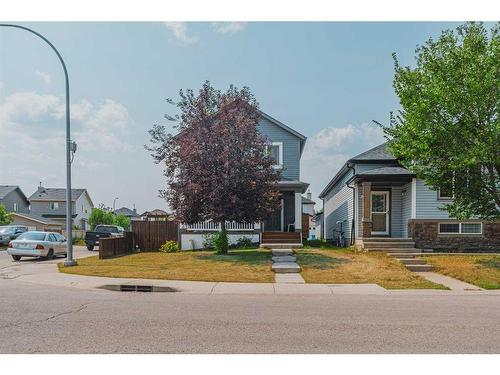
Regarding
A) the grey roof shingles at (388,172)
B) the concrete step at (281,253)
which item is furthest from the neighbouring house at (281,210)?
the grey roof shingles at (388,172)

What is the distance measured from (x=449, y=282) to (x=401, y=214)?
380 inches

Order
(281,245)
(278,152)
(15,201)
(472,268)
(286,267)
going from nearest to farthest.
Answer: (286,267)
(472,268)
(281,245)
(278,152)
(15,201)

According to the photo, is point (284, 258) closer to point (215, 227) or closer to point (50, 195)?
point (215, 227)

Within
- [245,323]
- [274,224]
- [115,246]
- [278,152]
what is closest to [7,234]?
[115,246]

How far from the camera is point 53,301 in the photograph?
30.7 feet

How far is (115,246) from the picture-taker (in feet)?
70.2

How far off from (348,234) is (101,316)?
1941 centimetres

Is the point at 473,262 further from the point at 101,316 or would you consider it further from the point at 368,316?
the point at 101,316

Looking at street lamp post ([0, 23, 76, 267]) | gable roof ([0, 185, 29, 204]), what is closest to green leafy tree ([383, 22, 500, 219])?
street lamp post ([0, 23, 76, 267])

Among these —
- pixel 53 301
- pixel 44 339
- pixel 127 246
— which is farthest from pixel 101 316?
pixel 127 246

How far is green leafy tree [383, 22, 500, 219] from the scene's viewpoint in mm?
14656

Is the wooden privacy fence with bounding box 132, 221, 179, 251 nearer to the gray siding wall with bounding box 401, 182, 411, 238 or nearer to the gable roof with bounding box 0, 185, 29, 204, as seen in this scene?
the gray siding wall with bounding box 401, 182, 411, 238

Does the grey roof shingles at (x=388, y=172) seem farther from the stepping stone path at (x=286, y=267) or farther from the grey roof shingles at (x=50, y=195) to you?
the grey roof shingles at (x=50, y=195)

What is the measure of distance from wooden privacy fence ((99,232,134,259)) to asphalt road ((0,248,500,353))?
938 centimetres
